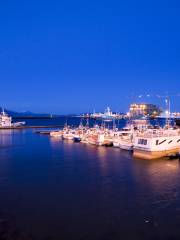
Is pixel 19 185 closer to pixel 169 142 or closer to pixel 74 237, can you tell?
pixel 74 237

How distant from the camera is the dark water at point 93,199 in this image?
998cm

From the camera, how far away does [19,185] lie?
1551 cm

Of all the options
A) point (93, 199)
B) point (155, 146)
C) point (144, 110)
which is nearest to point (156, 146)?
point (155, 146)

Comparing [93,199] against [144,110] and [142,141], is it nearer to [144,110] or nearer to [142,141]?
[142,141]

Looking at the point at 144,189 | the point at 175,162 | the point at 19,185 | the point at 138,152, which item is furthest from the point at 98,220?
the point at 138,152

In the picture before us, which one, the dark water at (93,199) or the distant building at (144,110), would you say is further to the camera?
the distant building at (144,110)

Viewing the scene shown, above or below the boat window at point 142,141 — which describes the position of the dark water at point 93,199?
below

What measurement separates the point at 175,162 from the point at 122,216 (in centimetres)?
1163

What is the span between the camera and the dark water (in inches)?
393

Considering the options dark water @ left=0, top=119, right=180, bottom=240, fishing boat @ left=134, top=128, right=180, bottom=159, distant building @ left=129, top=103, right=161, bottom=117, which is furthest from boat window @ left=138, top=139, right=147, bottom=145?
distant building @ left=129, top=103, right=161, bottom=117

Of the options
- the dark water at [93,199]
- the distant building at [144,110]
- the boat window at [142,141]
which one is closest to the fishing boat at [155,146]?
the boat window at [142,141]

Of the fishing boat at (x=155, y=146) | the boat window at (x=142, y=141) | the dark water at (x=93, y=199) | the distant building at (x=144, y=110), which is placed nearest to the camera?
the dark water at (x=93, y=199)

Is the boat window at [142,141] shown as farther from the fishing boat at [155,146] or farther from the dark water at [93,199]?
the dark water at [93,199]

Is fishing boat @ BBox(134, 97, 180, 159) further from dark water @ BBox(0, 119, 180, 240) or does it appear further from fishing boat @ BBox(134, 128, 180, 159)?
dark water @ BBox(0, 119, 180, 240)
